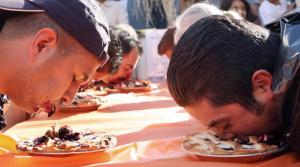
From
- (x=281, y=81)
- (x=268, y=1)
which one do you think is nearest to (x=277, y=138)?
(x=281, y=81)

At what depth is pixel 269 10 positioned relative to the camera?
4.57 metres

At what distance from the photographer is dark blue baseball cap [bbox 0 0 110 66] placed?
1059 mm

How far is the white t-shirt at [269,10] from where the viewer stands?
4543 mm

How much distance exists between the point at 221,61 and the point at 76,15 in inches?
15.1

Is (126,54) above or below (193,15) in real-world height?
below

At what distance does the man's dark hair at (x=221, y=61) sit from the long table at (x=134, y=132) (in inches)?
7.1

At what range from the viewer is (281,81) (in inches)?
46.4

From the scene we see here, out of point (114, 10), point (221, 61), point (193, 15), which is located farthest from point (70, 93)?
point (114, 10)

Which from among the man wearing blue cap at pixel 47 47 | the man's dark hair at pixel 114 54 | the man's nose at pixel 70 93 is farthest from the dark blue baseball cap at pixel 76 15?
the man's dark hair at pixel 114 54

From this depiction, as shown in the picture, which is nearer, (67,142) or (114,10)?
(67,142)

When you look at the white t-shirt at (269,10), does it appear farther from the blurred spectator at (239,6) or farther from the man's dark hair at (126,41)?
the man's dark hair at (126,41)

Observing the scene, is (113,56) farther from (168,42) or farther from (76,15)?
(76,15)

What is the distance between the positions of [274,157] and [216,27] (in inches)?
14.6

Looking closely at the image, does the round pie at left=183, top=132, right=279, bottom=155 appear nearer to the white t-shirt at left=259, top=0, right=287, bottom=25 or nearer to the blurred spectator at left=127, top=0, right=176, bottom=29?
the white t-shirt at left=259, top=0, right=287, bottom=25
